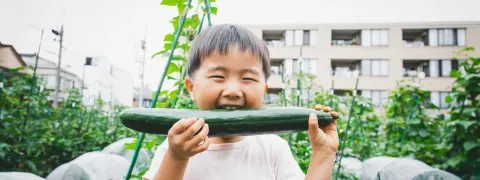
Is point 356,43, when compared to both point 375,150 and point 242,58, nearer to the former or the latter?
point 375,150

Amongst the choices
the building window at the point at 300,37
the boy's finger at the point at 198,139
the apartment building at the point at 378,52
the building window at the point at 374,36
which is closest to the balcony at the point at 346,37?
the apartment building at the point at 378,52

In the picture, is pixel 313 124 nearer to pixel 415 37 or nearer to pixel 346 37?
pixel 346 37

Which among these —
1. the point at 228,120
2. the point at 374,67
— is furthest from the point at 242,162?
the point at 374,67

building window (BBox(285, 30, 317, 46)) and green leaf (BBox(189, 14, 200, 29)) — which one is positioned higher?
building window (BBox(285, 30, 317, 46))

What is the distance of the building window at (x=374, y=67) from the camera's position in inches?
1257

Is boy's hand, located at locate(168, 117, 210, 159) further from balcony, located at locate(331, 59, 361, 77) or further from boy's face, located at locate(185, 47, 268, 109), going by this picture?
balcony, located at locate(331, 59, 361, 77)

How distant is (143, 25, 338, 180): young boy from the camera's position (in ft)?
4.59

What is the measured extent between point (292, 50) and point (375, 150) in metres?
26.8

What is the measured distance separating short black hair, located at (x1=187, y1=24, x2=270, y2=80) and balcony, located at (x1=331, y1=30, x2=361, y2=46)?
3394cm

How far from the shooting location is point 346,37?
3491 centimetres

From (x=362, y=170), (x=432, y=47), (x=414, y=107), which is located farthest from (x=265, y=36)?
(x=362, y=170)

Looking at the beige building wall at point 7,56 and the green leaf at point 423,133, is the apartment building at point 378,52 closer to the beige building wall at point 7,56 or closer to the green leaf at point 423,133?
the beige building wall at point 7,56

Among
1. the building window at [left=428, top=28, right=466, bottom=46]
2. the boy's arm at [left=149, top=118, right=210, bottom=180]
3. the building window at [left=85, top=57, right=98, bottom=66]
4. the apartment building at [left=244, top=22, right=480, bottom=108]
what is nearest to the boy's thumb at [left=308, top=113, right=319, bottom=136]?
the boy's arm at [left=149, top=118, right=210, bottom=180]

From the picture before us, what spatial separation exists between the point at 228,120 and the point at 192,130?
0.20m
